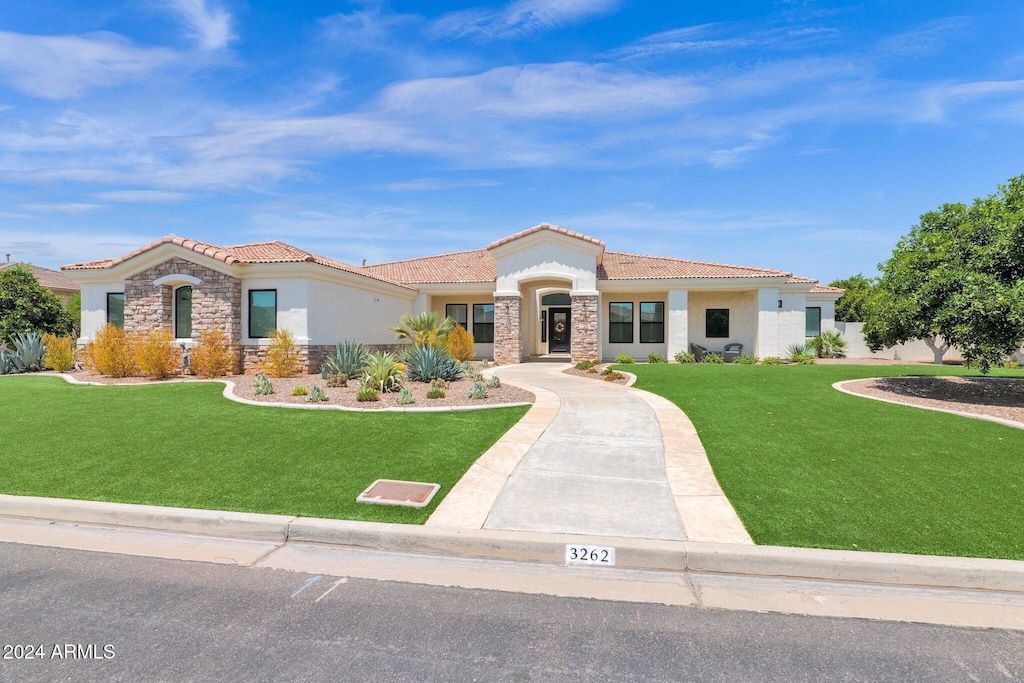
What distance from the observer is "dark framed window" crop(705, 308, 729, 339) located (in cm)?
2331

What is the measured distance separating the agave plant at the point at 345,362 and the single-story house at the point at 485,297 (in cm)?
306

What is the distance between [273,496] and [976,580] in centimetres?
616

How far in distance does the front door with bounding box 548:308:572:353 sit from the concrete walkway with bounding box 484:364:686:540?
17422 millimetres

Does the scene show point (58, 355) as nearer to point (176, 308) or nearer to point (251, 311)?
point (176, 308)

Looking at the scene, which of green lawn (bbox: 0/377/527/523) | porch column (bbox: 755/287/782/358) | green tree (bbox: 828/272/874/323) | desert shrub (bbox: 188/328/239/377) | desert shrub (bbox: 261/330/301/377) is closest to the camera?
green lawn (bbox: 0/377/527/523)

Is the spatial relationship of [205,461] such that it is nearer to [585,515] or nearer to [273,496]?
[273,496]

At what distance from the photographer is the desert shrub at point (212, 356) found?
15.3 meters

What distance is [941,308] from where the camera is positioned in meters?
10.1

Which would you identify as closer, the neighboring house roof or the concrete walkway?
the concrete walkway

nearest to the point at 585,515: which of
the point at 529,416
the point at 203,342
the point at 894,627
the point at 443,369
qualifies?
→ the point at 894,627

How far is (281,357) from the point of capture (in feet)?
49.9

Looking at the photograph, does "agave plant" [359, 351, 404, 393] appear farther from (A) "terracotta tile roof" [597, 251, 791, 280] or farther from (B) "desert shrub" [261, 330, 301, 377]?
(A) "terracotta tile roof" [597, 251, 791, 280]

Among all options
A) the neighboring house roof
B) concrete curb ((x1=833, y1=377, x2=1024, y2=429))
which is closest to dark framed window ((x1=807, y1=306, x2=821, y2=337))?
concrete curb ((x1=833, y1=377, x2=1024, y2=429))

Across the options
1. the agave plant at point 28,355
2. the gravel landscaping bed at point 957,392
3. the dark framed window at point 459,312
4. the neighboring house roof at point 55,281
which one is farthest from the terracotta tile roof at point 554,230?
the neighboring house roof at point 55,281
